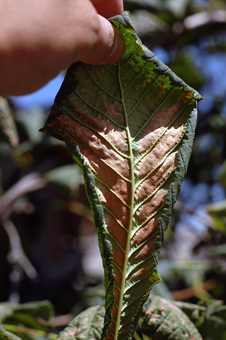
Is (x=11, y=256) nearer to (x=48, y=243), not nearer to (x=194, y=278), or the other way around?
(x=48, y=243)

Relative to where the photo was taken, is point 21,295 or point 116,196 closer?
point 116,196

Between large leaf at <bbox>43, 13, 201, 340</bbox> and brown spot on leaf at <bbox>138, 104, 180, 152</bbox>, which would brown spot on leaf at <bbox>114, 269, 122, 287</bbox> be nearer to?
large leaf at <bbox>43, 13, 201, 340</bbox>

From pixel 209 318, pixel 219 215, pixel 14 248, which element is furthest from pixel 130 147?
pixel 14 248

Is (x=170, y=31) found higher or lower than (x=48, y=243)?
higher

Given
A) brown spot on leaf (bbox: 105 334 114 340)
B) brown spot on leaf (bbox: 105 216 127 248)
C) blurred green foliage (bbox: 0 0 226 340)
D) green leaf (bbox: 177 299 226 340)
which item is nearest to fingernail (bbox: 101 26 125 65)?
brown spot on leaf (bbox: 105 216 127 248)

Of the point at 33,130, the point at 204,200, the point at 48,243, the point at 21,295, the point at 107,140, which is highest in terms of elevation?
the point at 33,130

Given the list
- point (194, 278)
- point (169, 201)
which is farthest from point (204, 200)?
point (169, 201)
